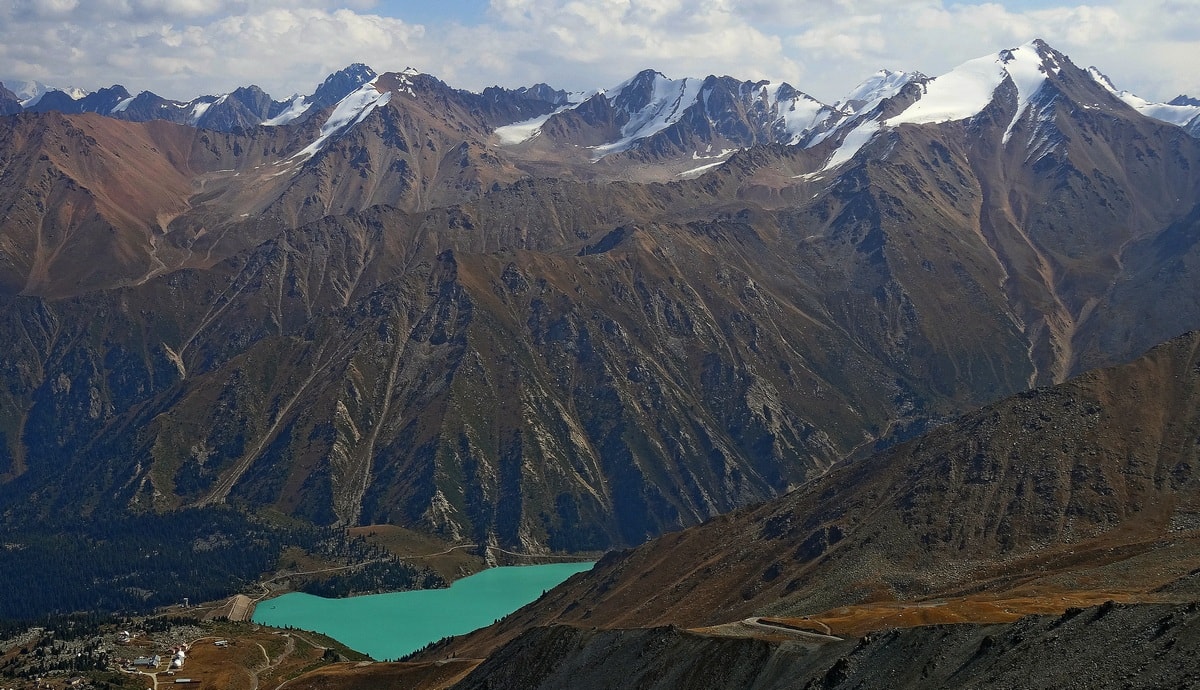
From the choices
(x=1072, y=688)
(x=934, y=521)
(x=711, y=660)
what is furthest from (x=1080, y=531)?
(x=1072, y=688)

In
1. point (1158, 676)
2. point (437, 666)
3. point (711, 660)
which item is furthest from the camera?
point (437, 666)

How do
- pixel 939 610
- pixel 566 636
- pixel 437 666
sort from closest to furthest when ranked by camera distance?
1. pixel 939 610
2. pixel 566 636
3. pixel 437 666

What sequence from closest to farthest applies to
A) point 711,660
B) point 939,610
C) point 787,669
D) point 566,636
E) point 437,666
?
point 787,669 → point 711,660 → point 939,610 → point 566,636 → point 437,666

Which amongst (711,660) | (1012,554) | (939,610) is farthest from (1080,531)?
(711,660)

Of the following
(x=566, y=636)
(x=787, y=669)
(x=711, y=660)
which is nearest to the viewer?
(x=787, y=669)

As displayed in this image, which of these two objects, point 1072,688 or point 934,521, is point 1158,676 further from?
point 934,521

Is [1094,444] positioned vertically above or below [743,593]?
above

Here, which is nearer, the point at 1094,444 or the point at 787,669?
the point at 787,669

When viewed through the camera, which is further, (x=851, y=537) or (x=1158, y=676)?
(x=851, y=537)

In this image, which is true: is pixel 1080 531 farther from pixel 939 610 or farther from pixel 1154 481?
pixel 939 610
